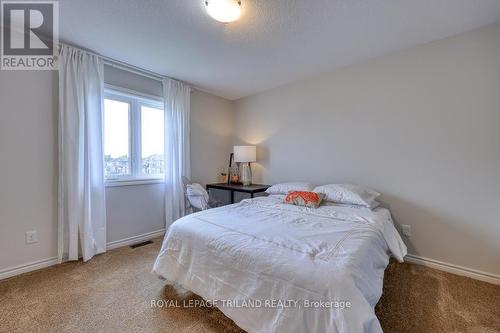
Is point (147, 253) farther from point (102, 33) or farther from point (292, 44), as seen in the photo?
point (292, 44)

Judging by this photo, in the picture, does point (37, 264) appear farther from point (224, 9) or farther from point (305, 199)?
point (224, 9)

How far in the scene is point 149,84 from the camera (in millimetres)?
3121

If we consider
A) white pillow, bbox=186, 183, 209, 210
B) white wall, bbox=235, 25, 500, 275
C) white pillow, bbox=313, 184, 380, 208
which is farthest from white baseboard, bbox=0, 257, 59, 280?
white wall, bbox=235, 25, 500, 275

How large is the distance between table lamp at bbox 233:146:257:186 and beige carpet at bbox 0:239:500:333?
77.2 inches

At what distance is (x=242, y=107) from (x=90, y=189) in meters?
2.70

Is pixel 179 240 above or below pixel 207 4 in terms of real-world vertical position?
below

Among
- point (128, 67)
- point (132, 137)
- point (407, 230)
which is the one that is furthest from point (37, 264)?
point (407, 230)

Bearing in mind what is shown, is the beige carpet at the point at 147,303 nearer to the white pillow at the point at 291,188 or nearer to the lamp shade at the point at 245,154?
the white pillow at the point at 291,188

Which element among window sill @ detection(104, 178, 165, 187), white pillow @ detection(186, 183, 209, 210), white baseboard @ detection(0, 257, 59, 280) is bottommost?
white baseboard @ detection(0, 257, 59, 280)

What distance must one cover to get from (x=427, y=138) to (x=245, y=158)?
2340 mm

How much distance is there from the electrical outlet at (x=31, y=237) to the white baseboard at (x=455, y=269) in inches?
156

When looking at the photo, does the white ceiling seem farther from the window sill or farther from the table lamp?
the window sill

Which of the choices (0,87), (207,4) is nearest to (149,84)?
(0,87)

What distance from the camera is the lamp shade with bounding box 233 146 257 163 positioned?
3.63 m
